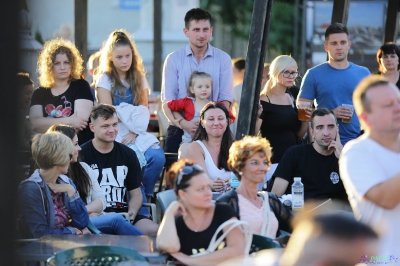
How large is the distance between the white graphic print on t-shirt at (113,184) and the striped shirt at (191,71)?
3.83 ft

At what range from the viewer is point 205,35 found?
6.59 meters

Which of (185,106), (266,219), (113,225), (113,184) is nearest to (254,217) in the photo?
(266,219)

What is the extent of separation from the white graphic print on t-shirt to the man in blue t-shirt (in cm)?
182

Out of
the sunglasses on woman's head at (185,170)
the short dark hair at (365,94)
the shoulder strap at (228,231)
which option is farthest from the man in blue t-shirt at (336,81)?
the short dark hair at (365,94)

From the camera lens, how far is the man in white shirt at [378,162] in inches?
111

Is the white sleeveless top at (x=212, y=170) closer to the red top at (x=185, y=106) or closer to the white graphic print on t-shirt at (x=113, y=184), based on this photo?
the white graphic print on t-shirt at (x=113, y=184)

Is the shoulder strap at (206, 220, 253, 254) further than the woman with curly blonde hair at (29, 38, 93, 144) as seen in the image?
No

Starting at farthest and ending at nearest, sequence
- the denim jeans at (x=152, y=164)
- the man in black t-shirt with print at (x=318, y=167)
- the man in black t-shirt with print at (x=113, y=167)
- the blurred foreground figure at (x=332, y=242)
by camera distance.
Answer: the denim jeans at (x=152, y=164)
the man in black t-shirt with print at (x=113, y=167)
the man in black t-shirt with print at (x=318, y=167)
the blurred foreground figure at (x=332, y=242)

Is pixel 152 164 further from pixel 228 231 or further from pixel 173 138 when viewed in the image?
pixel 228 231

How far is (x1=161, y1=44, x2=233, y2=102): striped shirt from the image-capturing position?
6.60m

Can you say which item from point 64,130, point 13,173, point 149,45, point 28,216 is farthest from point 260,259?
point 149,45

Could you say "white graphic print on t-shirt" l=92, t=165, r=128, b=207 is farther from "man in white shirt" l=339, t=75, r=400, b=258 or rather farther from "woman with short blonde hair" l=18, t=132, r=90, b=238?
"man in white shirt" l=339, t=75, r=400, b=258

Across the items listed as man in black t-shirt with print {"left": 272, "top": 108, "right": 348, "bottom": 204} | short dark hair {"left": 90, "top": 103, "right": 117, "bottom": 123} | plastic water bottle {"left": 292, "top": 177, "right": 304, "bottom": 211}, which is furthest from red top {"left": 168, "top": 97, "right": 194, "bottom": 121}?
plastic water bottle {"left": 292, "top": 177, "right": 304, "bottom": 211}

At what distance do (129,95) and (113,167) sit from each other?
40.4 inches
